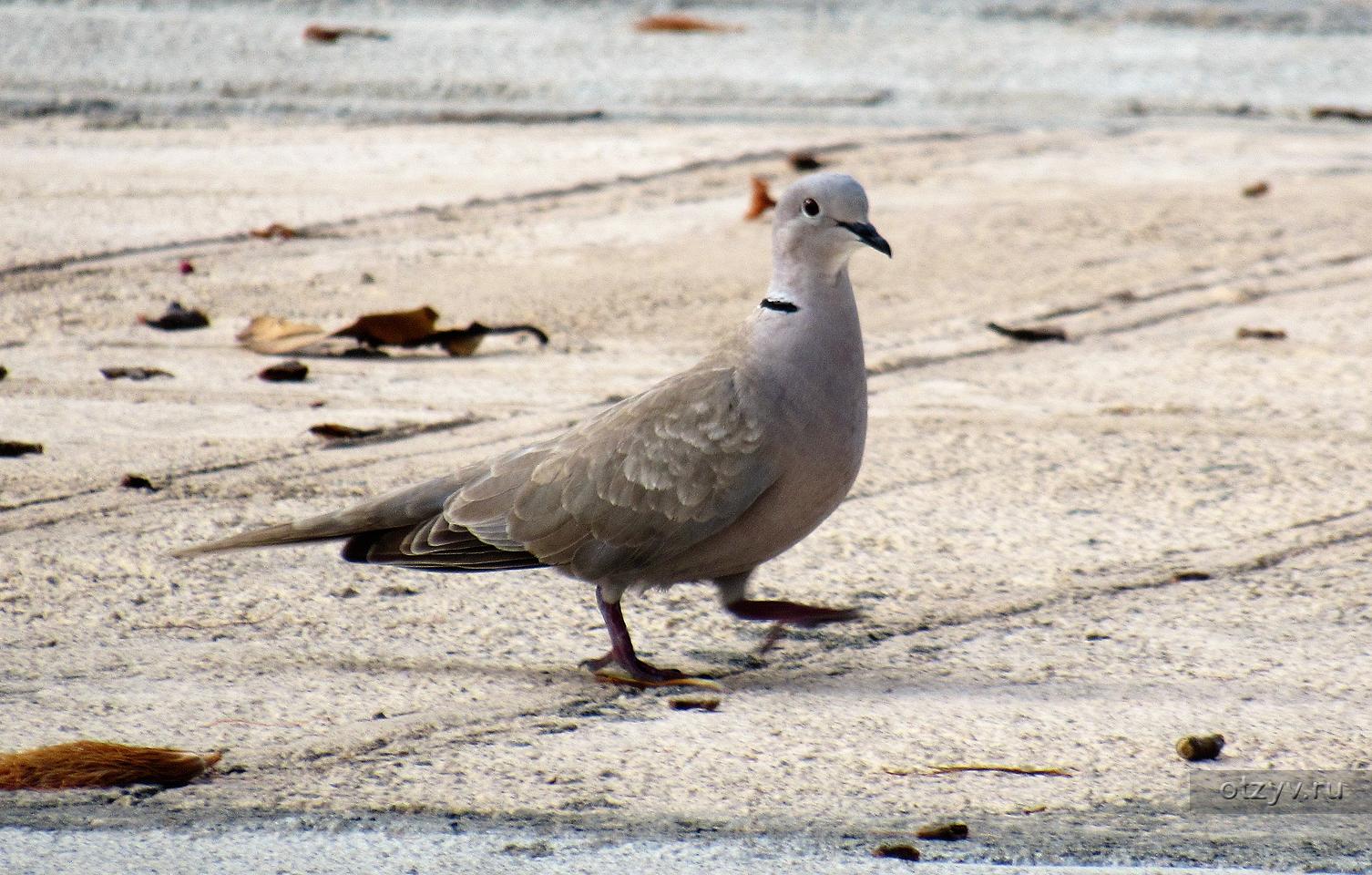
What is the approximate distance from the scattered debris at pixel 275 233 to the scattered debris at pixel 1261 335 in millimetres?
3382

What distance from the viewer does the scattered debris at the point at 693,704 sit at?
3277mm

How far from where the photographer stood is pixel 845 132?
9.02 meters

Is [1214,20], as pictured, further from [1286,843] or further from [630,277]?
[1286,843]

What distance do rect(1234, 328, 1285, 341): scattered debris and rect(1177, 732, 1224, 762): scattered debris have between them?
3.02m

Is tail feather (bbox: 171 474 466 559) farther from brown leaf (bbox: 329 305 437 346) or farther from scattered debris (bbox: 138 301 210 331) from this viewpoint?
scattered debris (bbox: 138 301 210 331)

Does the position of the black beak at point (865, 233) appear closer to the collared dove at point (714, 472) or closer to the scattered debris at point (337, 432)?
the collared dove at point (714, 472)

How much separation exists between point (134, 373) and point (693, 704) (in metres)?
2.67

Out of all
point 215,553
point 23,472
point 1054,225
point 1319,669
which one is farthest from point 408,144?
point 1319,669

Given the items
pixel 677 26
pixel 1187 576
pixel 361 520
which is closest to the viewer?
pixel 361 520

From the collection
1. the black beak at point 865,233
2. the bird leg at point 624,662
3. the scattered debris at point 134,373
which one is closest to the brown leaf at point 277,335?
the scattered debris at point 134,373

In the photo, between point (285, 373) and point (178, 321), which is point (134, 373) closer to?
point (285, 373)

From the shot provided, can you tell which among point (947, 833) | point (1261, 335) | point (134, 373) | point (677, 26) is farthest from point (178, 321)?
point (677, 26)

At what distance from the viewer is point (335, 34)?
35.2 feet

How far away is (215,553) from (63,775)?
1.14 meters
